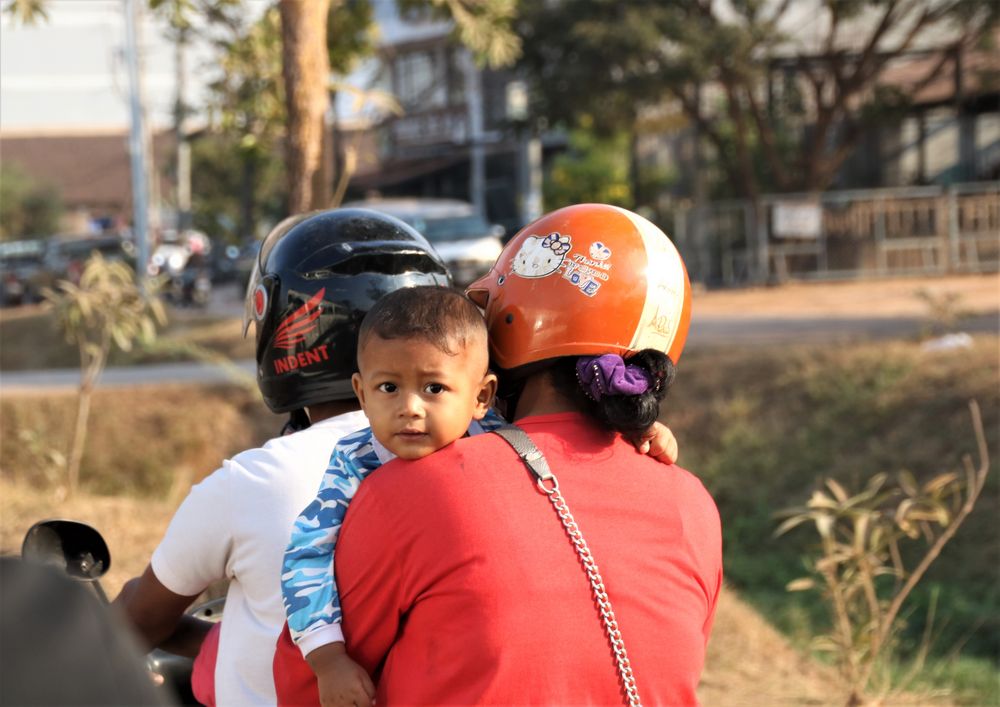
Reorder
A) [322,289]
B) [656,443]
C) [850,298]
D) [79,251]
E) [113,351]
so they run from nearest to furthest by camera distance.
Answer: [656,443] → [322,289] → [113,351] → [850,298] → [79,251]

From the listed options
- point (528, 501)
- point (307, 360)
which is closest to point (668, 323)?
point (528, 501)

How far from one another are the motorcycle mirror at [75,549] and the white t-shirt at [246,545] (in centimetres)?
30

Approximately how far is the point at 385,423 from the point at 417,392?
68 mm

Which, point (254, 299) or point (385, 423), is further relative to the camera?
point (254, 299)

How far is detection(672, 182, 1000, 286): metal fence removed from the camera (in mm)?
20141

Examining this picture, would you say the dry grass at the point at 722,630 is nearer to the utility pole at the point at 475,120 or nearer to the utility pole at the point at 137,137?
the utility pole at the point at 137,137

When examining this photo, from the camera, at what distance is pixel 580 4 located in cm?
2012

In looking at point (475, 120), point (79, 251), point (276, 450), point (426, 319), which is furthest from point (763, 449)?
point (475, 120)

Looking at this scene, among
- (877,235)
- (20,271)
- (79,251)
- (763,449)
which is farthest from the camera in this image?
(79,251)

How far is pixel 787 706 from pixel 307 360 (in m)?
3.83

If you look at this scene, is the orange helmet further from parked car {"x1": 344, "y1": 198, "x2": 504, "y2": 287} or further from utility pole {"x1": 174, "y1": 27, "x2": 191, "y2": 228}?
utility pole {"x1": 174, "y1": 27, "x2": 191, "y2": 228}

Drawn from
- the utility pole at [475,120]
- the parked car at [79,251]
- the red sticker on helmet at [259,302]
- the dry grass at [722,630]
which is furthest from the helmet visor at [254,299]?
the utility pole at [475,120]

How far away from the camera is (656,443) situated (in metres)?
2.05

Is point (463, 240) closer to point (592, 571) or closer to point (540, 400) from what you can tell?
point (540, 400)
